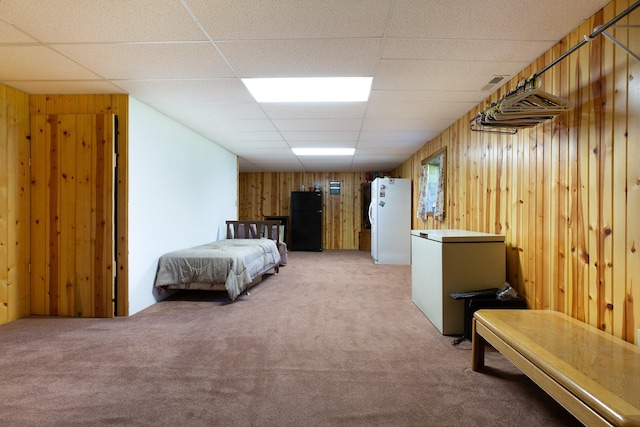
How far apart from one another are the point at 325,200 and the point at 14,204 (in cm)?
654

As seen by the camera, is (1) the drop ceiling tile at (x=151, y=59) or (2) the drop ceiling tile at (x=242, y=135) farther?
(2) the drop ceiling tile at (x=242, y=135)

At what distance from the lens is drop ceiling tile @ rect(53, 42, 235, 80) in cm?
219

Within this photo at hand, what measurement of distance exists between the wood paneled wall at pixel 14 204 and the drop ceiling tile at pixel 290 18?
7.65 ft

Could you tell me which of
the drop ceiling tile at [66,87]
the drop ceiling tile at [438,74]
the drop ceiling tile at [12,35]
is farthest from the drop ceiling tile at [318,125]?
the drop ceiling tile at [12,35]

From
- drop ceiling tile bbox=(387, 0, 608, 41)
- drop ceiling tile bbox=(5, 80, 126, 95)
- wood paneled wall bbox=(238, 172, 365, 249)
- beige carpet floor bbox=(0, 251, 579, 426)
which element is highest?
drop ceiling tile bbox=(5, 80, 126, 95)

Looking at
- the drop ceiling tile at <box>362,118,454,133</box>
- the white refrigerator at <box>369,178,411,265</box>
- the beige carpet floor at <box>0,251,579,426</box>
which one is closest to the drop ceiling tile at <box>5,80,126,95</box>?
the beige carpet floor at <box>0,251,579,426</box>

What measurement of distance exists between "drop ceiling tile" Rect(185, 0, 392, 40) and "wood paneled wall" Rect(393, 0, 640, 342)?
3.86 feet

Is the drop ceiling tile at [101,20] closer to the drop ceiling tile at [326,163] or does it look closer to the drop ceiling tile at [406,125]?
the drop ceiling tile at [406,125]

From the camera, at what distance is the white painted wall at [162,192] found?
321 cm

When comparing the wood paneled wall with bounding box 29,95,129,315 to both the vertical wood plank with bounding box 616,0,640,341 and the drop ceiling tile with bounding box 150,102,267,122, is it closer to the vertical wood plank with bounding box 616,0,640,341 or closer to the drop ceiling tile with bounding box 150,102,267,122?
the drop ceiling tile with bounding box 150,102,267,122

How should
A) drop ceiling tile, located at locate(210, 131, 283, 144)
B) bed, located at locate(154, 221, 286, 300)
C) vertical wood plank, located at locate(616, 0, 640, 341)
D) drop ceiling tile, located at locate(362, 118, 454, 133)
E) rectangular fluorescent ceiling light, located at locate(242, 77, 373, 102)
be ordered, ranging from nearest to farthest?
vertical wood plank, located at locate(616, 0, 640, 341) < rectangular fluorescent ceiling light, located at locate(242, 77, 373, 102) < bed, located at locate(154, 221, 286, 300) < drop ceiling tile, located at locate(362, 118, 454, 133) < drop ceiling tile, located at locate(210, 131, 283, 144)

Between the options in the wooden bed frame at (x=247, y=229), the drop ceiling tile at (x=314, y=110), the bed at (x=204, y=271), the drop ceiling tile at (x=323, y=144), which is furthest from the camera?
the wooden bed frame at (x=247, y=229)

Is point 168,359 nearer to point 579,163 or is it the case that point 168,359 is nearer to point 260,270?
point 260,270

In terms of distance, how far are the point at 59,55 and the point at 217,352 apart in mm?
2364
